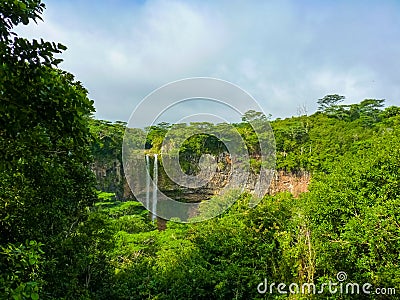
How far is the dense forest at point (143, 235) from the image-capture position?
1322 millimetres

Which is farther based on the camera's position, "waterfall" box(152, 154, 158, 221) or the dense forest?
"waterfall" box(152, 154, 158, 221)

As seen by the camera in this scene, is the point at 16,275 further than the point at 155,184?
No

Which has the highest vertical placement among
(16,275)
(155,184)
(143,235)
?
(155,184)

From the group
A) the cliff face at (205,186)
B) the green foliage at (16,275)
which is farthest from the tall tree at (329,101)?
the green foliage at (16,275)

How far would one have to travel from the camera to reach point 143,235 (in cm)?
1231

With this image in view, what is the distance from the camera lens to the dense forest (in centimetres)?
132

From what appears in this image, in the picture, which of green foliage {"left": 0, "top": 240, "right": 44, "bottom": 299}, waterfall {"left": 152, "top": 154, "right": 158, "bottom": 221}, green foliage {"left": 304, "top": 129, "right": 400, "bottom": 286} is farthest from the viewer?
waterfall {"left": 152, "top": 154, "right": 158, "bottom": 221}

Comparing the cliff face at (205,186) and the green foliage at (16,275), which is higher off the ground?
the cliff face at (205,186)

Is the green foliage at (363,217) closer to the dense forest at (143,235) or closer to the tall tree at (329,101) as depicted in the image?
the dense forest at (143,235)

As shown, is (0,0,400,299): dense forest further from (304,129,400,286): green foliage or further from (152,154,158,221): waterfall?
(152,154,158,221): waterfall

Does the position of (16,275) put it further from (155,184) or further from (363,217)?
(155,184)

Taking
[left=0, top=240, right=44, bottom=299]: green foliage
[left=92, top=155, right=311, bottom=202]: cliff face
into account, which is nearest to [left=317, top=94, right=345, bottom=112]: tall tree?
[left=92, top=155, right=311, bottom=202]: cliff face

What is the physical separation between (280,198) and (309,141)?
429 inches

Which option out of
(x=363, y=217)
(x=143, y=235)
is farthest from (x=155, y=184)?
(x=363, y=217)
